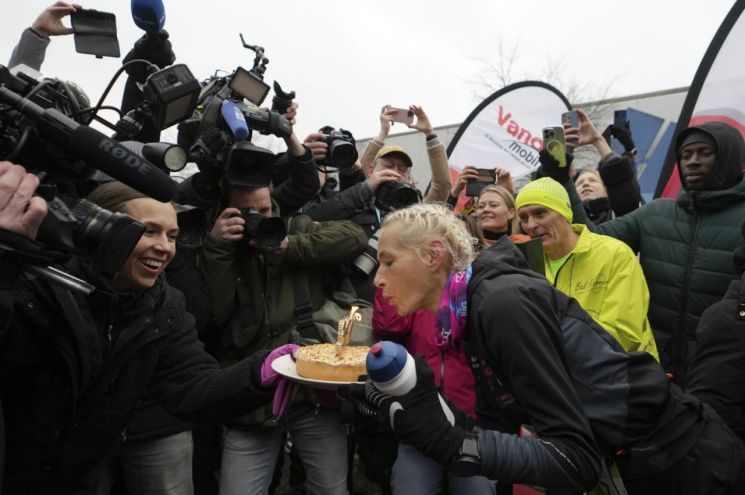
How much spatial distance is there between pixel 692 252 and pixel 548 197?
2.81 ft

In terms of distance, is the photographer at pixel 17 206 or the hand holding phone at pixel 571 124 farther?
the hand holding phone at pixel 571 124

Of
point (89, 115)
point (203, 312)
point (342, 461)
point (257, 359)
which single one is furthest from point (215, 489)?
point (89, 115)

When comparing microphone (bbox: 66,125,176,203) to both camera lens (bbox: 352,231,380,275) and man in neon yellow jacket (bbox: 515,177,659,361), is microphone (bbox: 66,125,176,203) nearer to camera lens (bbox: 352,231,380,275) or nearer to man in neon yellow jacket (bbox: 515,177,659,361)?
camera lens (bbox: 352,231,380,275)

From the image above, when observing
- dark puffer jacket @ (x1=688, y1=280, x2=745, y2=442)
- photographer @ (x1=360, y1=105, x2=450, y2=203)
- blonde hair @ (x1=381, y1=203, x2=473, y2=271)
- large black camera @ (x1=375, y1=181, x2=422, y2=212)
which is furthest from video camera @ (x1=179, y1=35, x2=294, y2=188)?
dark puffer jacket @ (x1=688, y1=280, x2=745, y2=442)

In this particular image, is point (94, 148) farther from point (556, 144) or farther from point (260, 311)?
point (556, 144)

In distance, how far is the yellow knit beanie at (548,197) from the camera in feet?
11.0

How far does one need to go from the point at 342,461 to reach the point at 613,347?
1600 millimetres

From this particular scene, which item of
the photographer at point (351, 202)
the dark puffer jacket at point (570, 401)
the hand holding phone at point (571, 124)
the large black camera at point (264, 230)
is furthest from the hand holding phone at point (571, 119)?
the dark puffer jacket at point (570, 401)

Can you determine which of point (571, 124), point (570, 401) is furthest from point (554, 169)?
point (570, 401)

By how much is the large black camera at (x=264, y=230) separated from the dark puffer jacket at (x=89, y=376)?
1.70 feet

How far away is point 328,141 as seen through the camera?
3766 mm

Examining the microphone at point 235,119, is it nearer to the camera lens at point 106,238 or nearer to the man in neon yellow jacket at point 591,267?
the camera lens at point 106,238

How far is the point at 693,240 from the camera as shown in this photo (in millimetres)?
3322

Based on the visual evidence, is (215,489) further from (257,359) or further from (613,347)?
(613,347)
